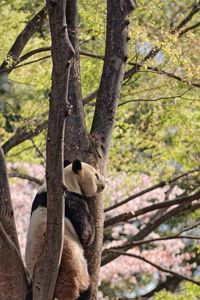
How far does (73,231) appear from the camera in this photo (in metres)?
4.87

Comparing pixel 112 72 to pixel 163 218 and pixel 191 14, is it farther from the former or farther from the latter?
pixel 191 14

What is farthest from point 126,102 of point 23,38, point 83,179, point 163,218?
point 23,38

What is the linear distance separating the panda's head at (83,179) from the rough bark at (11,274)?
0.87m

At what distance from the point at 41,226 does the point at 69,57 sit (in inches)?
72.7

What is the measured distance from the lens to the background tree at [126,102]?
15.5 ft

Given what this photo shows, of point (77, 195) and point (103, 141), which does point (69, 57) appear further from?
point (77, 195)

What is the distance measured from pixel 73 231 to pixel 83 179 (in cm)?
44

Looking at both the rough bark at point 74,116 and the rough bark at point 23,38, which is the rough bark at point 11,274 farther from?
the rough bark at point 23,38

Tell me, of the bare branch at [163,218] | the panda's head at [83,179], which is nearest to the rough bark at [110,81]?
the panda's head at [83,179]

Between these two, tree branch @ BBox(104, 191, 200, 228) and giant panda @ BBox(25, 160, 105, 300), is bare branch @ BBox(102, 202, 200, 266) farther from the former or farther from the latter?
giant panda @ BBox(25, 160, 105, 300)

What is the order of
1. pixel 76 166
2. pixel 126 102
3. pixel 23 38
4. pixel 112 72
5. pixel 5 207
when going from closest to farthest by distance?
pixel 5 207, pixel 112 72, pixel 76 166, pixel 126 102, pixel 23 38

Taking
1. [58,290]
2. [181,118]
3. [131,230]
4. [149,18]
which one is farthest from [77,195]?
[131,230]

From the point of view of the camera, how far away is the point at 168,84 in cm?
761

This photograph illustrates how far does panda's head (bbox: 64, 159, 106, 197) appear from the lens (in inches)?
190
